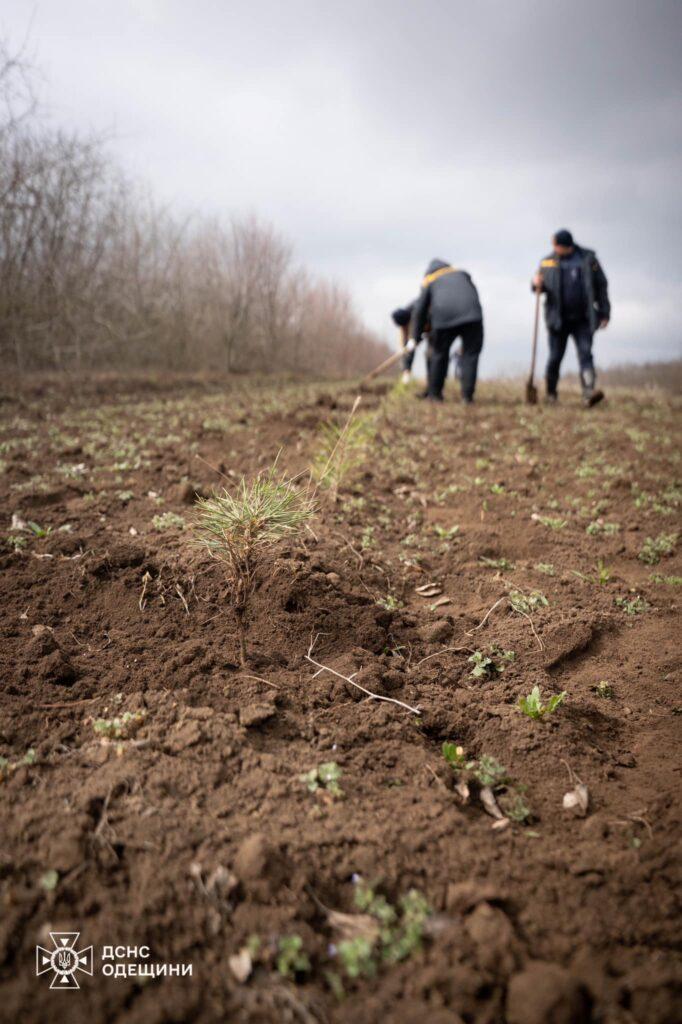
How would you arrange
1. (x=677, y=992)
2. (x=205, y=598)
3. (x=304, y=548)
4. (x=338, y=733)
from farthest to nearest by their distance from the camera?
(x=304, y=548) < (x=205, y=598) < (x=338, y=733) < (x=677, y=992)

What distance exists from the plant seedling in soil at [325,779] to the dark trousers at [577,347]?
23.3 ft

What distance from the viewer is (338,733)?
1.75m

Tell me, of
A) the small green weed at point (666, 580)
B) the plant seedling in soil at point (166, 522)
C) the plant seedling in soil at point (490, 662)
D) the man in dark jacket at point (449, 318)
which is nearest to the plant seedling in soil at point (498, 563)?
the small green weed at point (666, 580)

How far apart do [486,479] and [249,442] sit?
2004 millimetres

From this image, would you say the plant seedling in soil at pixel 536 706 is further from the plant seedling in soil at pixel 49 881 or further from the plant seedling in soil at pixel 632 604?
the plant seedling in soil at pixel 49 881

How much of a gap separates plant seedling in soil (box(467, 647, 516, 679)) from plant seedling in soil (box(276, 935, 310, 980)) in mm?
1153

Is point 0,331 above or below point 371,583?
above

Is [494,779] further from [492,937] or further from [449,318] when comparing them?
[449,318]

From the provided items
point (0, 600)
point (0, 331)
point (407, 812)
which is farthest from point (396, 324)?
point (407, 812)

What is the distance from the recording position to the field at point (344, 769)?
1.11 metres

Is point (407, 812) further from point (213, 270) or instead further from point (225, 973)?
point (213, 270)

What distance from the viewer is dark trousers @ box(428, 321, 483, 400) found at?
7.52 meters

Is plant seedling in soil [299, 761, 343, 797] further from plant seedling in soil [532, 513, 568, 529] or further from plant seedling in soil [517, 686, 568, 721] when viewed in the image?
plant seedling in soil [532, 513, 568, 529]

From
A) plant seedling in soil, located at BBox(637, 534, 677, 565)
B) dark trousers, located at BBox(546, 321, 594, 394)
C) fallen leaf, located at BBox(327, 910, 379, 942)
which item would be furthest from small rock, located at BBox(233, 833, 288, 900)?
dark trousers, located at BBox(546, 321, 594, 394)
